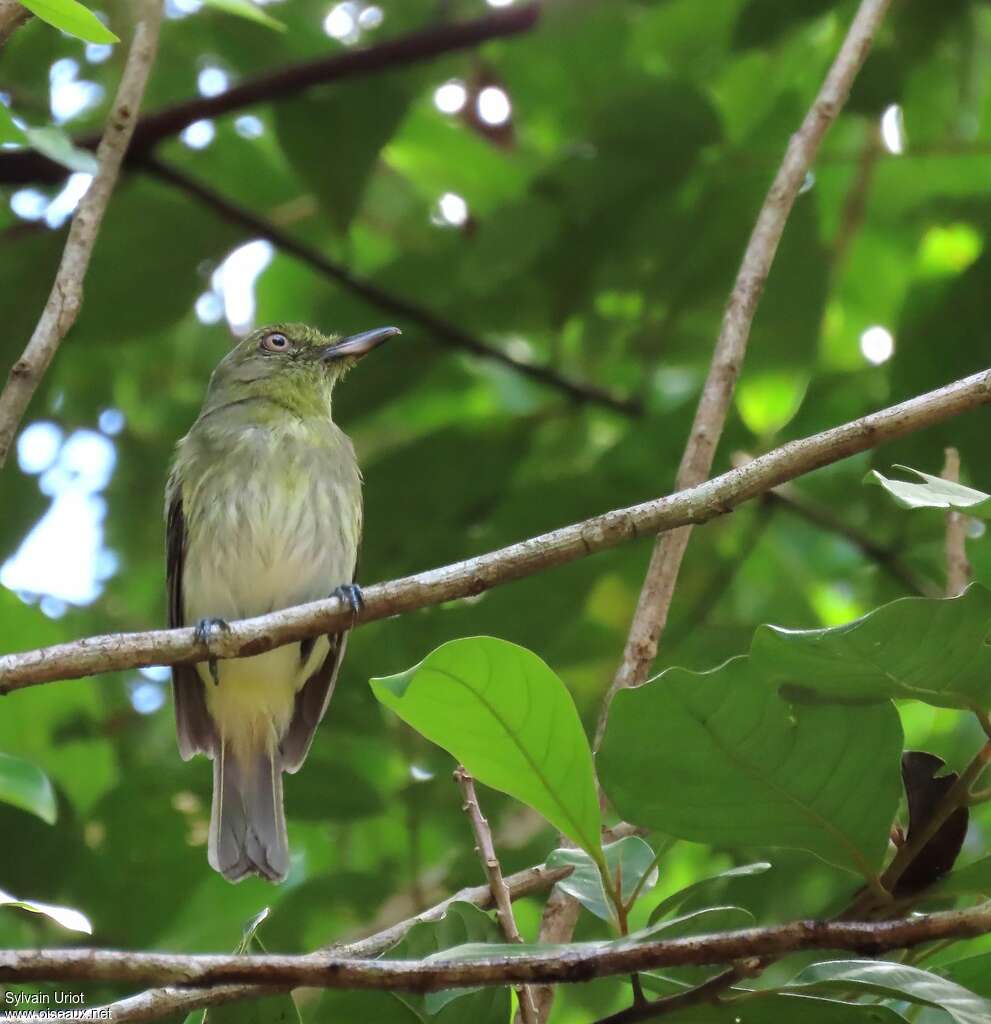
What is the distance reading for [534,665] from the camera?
81.1 inches

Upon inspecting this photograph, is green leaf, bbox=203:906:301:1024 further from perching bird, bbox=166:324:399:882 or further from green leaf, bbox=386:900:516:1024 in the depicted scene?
perching bird, bbox=166:324:399:882

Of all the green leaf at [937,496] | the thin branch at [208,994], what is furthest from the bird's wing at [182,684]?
the green leaf at [937,496]

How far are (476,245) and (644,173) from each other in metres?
0.55

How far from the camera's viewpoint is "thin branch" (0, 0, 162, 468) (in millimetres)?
2627

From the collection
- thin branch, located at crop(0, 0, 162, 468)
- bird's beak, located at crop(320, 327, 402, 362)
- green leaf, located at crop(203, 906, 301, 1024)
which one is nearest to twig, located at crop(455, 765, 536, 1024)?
green leaf, located at crop(203, 906, 301, 1024)

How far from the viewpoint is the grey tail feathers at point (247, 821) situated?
13.2 ft

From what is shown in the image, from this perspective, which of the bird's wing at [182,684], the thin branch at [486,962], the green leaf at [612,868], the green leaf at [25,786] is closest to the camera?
the thin branch at [486,962]

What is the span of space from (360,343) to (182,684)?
1168 millimetres

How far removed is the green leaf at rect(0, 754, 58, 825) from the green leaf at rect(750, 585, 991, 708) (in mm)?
1177

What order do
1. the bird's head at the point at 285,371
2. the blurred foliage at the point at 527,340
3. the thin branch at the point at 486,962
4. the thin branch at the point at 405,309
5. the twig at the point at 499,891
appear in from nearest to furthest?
the thin branch at the point at 486,962, the twig at the point at 499,891, the blurred foliage at the point at 527,340, the thin branch at the point at 405,309, the bird's head at the point at 285,371

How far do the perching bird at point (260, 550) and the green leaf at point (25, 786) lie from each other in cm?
210

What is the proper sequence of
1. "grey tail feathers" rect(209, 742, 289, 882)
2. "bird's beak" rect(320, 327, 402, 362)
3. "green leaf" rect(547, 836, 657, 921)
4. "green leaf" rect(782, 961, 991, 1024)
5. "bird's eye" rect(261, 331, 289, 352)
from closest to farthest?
"green leaf" rect(782, 961, 991, 1024) → "green leaf" rect(547, 836, 657, 921) → "grey tail feathers" rect(209, 742, 289, 882) → "bird's beak" rect(320, 327, 402, 362) → "bird's eye" rect(261, 331, 289, 352)

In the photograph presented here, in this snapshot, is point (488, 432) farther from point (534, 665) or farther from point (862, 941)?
point (862, 941)

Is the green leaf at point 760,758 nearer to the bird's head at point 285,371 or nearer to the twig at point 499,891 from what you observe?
the twig at point 499,891
